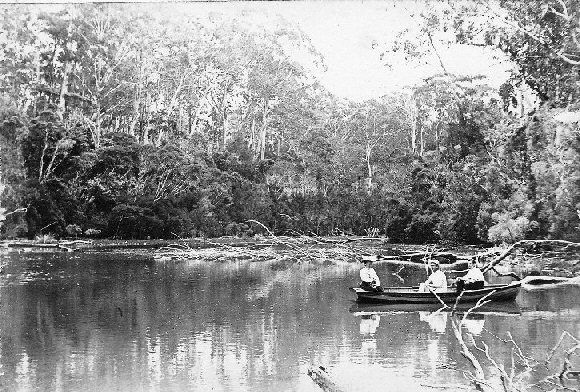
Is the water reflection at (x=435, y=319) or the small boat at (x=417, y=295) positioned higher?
the small boat at (x=417, y=295)

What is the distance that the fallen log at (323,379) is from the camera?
517cm

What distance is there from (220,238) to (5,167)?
5.55 ft

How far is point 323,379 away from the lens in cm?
523

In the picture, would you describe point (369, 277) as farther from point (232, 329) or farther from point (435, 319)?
point (232, 329)

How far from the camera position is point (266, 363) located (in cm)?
546

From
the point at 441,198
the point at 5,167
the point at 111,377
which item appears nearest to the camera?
the point at 111,377

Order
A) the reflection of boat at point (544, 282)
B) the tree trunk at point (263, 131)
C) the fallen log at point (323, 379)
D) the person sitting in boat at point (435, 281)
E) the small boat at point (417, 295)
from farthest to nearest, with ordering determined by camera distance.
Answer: the tree trunk at point (263, 131) → the person sitting in boat at point (435, 281) → the small boat at point (417, 295) → the reflection of boat at point (544, 282) → the fallen log at point (323, 379)

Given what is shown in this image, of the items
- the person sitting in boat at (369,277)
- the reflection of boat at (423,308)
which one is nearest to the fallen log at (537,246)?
the reflection of boat at (423,308)

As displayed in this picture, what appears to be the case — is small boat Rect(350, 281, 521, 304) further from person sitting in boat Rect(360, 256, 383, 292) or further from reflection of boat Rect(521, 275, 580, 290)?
reflection of boat Rect(521, 275, 580, 290)

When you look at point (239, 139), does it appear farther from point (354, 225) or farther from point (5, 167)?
point (5, 167)

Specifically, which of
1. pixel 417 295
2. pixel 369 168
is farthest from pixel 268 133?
pixel 417 295

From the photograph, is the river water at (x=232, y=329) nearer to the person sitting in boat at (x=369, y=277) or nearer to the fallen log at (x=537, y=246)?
the person sitting in boat at (x=369, y=277)

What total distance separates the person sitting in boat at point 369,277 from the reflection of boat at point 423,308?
0.12 meters

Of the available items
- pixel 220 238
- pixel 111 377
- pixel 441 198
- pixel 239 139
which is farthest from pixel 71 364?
pixel 441 198
